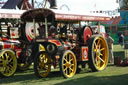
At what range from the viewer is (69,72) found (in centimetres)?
780

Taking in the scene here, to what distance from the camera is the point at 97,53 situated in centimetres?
894

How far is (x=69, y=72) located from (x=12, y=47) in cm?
266

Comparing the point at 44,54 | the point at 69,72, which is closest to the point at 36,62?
the point at 44,54

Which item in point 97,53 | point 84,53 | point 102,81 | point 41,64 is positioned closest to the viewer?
point 102,81

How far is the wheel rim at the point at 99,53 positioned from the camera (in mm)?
8883

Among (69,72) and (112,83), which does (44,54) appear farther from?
(112,83)

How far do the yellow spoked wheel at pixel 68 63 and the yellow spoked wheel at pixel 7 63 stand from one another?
74.6 inches

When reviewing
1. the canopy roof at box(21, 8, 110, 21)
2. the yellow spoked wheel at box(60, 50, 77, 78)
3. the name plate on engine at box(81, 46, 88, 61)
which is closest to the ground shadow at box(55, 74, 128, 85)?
the yellow spoked wheel at box(60, 50, 77, 78)

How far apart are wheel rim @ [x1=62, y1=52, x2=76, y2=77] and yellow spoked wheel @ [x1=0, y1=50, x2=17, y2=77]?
6.22 feet

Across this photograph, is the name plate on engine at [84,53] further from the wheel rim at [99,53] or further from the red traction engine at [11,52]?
the red traction engine at [11,52]

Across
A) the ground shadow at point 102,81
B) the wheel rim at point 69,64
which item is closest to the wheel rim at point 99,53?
the wheel rim at point 69,64

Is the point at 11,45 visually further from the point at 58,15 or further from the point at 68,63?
the point at 68,63

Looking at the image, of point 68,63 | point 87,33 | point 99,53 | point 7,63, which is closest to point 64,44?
point 68,63

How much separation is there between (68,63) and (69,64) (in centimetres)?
6
